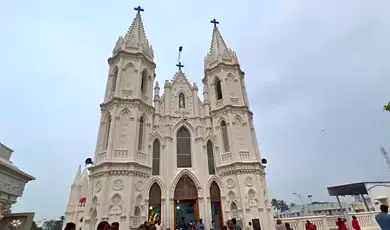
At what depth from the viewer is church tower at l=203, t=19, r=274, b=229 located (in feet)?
60.8

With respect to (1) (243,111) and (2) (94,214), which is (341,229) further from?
(2) (94,214)

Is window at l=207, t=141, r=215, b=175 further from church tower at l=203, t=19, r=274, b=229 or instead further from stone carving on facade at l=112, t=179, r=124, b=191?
stone carving on facade at l=112, t=179, r=124, b=191

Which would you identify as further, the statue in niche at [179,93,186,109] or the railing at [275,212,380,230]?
the statue in niche at [179,93,186,109]

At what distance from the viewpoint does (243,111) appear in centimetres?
2261

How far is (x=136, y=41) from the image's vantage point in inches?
904

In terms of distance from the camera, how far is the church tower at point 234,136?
730 inches

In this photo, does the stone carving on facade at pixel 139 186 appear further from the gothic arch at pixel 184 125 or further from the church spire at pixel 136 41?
the church spire at pixel 136 41

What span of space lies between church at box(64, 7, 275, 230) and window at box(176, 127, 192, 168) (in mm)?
90

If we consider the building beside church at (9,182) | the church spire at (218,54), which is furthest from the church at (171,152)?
the building beside church at (9,182)

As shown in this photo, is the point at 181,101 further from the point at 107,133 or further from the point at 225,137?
the point at 107,133

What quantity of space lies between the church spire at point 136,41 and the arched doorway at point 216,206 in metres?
14.2

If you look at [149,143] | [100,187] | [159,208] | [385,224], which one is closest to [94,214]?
[100,187]

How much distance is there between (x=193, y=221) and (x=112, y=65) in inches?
631

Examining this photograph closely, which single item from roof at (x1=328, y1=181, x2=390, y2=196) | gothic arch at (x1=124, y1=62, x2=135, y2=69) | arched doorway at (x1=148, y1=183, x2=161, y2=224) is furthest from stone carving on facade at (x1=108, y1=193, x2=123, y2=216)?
roof at (x1=328, y1=181, x2=390, y2=196)
